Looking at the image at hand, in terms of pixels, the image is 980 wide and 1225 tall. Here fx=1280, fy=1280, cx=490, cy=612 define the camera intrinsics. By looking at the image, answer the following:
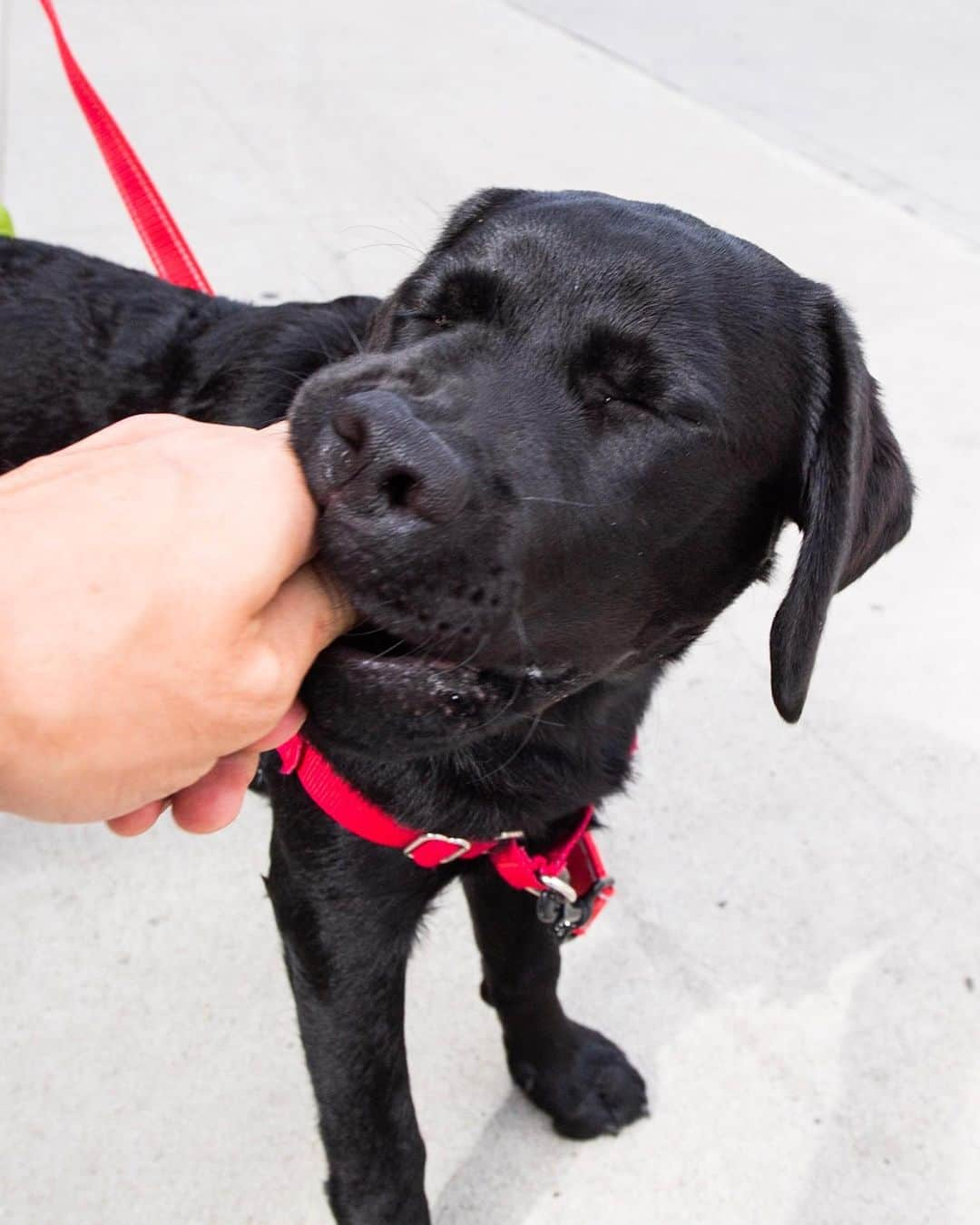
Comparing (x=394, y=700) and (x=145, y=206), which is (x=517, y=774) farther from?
(x=145, y=206)

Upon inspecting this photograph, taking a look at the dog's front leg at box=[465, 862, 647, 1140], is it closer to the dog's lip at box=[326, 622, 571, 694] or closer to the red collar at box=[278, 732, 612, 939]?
the red collar at box=[278, 732, 612, 939]

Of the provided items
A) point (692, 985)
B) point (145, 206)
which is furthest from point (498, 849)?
A: point (145, 206)

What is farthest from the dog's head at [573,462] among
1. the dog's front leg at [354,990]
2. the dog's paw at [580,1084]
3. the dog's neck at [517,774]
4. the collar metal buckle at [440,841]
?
the dog's paw at [580,1084]

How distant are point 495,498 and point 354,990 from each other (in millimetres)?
831

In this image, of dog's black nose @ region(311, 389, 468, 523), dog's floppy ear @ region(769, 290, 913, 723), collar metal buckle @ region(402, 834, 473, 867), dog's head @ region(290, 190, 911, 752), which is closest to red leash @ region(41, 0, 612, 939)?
collar metal buckle @ region(402, 834, 473, 867)

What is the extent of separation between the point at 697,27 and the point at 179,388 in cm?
618

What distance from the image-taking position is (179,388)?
2123mm

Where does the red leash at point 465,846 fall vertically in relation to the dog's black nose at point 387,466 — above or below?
below

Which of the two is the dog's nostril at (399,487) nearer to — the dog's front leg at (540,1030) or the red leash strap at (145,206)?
the dog's front leg at (540,1030)

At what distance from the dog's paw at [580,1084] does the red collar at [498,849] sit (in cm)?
32

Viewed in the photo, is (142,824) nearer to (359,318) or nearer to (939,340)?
(359,318)

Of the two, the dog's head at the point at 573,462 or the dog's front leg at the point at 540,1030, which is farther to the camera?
the dog's front leg at the point at 540,1030

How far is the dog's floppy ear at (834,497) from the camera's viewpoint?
66.1 inches

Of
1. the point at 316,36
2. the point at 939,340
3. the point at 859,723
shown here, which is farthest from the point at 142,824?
the point at 316,36
